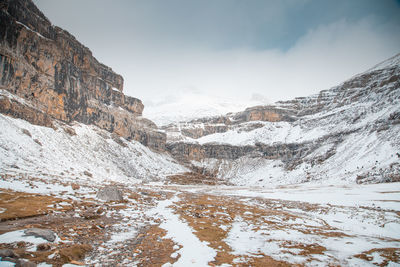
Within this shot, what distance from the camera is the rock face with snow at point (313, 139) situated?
72.3m

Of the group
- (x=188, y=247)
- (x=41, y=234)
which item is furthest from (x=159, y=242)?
(x=41, y=234)

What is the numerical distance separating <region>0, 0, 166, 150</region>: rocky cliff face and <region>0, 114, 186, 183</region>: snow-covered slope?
6.03 metres

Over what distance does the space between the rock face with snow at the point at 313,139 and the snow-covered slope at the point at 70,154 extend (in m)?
59.1

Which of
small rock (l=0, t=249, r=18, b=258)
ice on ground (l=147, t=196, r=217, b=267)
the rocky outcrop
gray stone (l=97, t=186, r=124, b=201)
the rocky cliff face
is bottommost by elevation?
ice on ground (l=147, t=196, r=217, b=267)

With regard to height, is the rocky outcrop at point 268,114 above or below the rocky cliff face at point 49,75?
above

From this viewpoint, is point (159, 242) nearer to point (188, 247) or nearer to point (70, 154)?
point (188, 247)

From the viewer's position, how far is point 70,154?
181ft

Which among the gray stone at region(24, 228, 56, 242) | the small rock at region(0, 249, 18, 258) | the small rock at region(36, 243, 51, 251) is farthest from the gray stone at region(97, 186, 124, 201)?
the small rock at region(0, 249, 18, 258)

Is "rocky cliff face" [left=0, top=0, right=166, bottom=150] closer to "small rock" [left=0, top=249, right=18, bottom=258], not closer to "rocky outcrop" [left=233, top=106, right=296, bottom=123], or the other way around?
→ "small rock" [left=0, top=249, right=18, bottom=258]

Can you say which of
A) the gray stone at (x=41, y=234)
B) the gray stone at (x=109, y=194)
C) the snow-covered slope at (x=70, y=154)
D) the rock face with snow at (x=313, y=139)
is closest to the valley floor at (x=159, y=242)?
the gray stone at (x=41, y=234)

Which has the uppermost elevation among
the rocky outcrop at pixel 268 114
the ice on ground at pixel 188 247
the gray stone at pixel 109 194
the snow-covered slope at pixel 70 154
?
the rocky outcrop at pixel 268 114

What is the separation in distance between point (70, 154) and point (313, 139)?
117840 millimetres

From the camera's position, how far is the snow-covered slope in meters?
36.6

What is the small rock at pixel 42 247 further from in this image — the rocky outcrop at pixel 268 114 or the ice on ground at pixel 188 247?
the rocky outcrop at pixel 268 114
